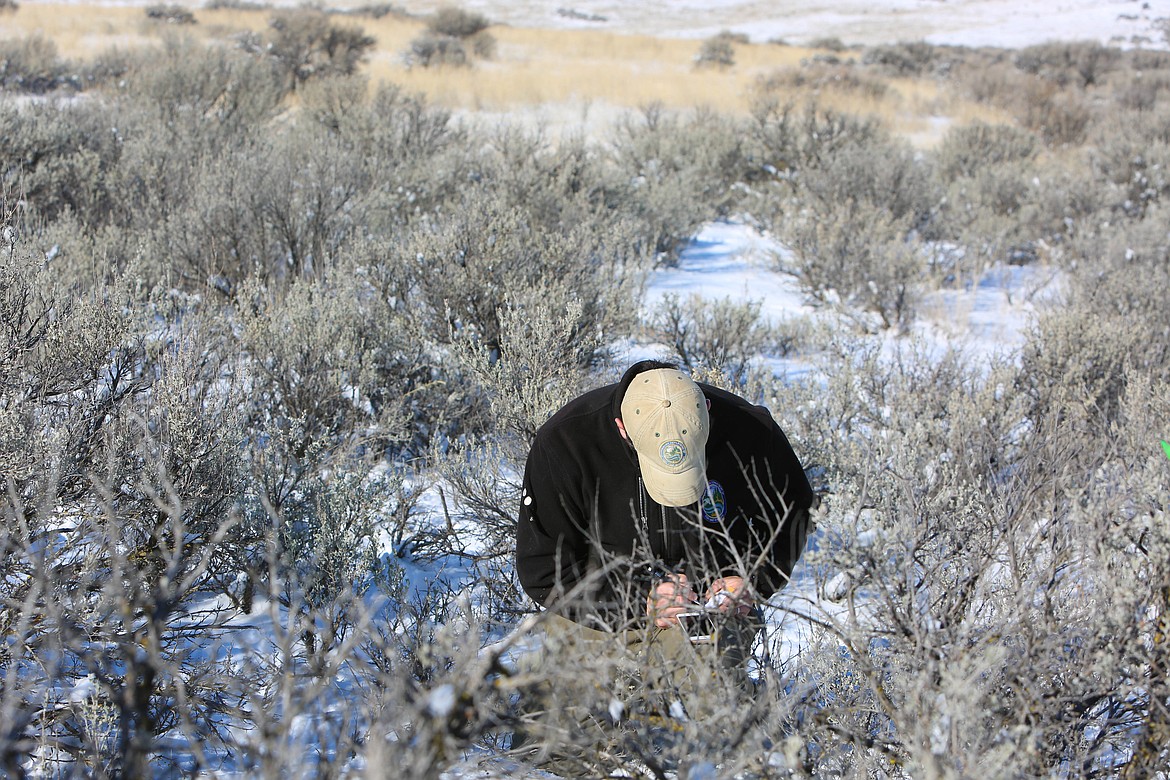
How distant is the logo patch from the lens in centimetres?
219

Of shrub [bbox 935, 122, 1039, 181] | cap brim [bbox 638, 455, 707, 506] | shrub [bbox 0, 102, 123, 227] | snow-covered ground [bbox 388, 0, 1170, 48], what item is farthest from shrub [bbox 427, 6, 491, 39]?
cap brim [bbox 638, 455, 707, 506]

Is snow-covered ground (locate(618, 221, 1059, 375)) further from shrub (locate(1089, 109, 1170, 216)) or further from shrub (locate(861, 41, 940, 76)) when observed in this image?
shrub (locate(861, 41, 940, 76))

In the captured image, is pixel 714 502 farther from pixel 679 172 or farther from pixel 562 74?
pixel 562 74

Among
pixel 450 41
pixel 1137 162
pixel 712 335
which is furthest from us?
pixel 450 41

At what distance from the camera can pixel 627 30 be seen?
113 feet

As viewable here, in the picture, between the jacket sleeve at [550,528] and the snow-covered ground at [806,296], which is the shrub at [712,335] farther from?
the jacket sleeve at [550,528]

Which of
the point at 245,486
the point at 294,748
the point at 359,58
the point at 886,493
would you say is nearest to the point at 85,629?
the point at 245,486

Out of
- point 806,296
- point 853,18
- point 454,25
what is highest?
point 853,18

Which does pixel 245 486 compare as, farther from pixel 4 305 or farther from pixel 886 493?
pixel 886 493

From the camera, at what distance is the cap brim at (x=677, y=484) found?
204cm

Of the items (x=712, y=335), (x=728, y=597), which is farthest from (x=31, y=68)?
(x=728, y=597)

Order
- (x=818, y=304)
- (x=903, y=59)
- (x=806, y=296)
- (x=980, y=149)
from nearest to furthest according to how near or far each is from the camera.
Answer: (x=818, y=304) < (x=806, y=296) < (x=980, y=149) < (x=903, y=59)

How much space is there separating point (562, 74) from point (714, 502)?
17.4 meters

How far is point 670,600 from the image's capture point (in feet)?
6.41
